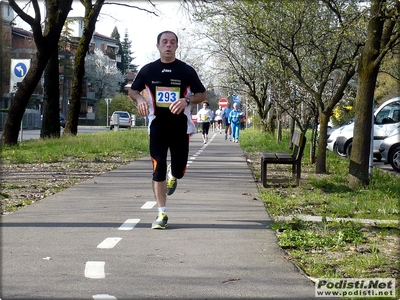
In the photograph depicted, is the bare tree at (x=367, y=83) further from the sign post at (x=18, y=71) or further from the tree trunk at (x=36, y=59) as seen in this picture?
the sign post at (x=18, y=71)

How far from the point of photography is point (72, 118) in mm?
32094

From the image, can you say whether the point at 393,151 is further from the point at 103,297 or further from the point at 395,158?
the point at 103,297

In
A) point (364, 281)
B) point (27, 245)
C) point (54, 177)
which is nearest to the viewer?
point (364, 281)

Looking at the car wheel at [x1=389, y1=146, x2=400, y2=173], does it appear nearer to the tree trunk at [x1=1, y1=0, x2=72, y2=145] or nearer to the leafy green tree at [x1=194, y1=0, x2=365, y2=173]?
the leafy green tree at [x1=194, y1=0, x2=365, y2=173]

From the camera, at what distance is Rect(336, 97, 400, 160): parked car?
2362 centimetres

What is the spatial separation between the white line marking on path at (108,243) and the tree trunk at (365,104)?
6.46m

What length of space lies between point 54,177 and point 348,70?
21.1ft

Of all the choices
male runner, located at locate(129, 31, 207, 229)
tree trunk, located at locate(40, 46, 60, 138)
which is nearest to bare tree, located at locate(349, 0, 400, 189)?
male runner, located at locate(129, 31, 207, 229)

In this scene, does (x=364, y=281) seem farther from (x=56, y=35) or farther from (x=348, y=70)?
(x=56, y=35)

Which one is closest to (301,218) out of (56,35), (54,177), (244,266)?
(244,266)

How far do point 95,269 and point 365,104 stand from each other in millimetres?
7871

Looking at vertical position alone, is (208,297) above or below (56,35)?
below

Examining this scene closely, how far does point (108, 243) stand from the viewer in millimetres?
7312

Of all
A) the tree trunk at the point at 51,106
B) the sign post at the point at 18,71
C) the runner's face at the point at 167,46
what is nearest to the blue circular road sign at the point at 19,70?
the sign post at the point at 18,71
